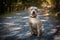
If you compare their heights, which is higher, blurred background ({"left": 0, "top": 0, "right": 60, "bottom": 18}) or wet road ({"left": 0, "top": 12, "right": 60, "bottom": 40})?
blurred background ({"left": 0, "top": 0, "right": 60, "bottom": 18})

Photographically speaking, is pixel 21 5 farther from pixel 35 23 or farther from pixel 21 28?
pixel 35 23

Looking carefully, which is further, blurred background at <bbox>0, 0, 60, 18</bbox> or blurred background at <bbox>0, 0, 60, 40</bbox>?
blurred background at <bbox>0, 0, 60, 18</bbox>

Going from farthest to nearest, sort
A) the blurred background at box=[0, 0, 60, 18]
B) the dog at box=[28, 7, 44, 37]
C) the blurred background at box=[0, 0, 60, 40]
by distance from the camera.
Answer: the blurred background at box=[0, 0, 60, 18], the blurred background at box=[0, 0, 60, 40], the dog at box=[28, 7, 44, 37]

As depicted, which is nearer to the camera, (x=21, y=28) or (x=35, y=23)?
(x=35, y=23)

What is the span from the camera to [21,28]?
6.09ft

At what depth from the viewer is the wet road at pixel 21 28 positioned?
5.35 feet

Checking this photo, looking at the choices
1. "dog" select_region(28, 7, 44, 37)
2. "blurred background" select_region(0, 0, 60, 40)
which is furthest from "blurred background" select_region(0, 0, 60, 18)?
"dog" select_region(28, 7, 44, 37)

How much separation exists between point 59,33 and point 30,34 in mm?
291

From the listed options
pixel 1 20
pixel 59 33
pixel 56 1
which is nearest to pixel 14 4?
pixel 1 20

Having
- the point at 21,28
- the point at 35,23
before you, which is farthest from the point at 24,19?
the point at 35,23

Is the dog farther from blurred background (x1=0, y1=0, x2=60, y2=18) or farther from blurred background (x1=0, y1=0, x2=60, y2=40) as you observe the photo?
blurred background (x1=0, y1=0, x2=60, y2=18)

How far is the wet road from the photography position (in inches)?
64.2

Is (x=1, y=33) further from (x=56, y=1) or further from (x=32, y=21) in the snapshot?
(x=56, y=1)

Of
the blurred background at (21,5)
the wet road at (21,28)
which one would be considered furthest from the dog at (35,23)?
the blurred background at (21,5)
